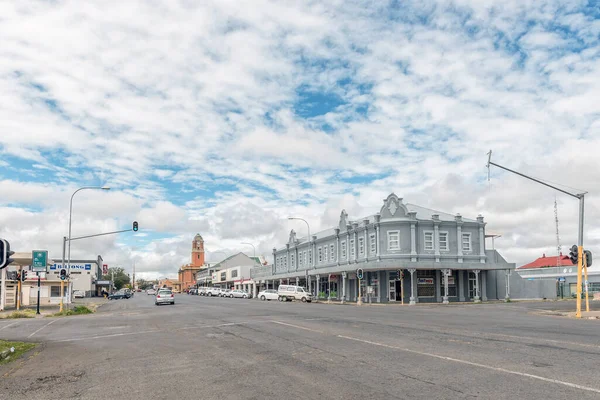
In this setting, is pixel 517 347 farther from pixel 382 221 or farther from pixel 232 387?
pixel 382 221

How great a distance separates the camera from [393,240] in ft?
162

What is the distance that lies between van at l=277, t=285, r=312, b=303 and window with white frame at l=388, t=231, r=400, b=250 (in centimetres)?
1025

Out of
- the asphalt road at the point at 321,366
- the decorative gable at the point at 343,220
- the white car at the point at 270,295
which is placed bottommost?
the white car at the point at 270,295

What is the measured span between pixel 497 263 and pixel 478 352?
1654 inches

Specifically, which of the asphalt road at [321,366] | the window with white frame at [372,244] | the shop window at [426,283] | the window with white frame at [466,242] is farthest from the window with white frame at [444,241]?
the asphalt road at [321,366]

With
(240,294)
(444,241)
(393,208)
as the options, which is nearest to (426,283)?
(444,241)

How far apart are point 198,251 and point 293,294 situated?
148 m

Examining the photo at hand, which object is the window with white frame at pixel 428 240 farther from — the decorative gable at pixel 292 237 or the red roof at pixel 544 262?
the red roof at pixel 544 262

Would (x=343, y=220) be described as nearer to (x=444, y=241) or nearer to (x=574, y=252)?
(x=444, y=241)

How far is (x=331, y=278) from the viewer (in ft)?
200

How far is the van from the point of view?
53744 mm

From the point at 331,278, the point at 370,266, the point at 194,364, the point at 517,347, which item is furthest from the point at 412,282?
the point at 194,364

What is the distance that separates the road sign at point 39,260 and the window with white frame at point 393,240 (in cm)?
2906

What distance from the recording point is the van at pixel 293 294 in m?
53.7
